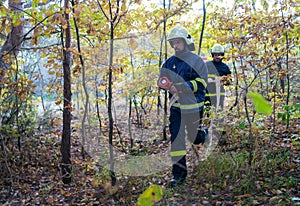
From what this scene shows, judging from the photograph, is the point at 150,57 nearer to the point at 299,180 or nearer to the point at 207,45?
the point at 207,45

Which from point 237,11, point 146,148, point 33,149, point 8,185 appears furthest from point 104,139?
point 237,11

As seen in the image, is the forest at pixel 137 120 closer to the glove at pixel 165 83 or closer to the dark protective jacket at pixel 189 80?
the dark protective jacket at pixel 189 80

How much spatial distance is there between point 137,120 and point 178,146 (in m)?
3.94

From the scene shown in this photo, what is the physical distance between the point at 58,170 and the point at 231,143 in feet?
10.7

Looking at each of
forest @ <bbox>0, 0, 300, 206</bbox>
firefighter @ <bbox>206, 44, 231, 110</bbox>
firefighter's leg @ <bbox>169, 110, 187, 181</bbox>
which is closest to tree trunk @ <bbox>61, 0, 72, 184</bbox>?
forest @ <bbox>0, 0, 300, 206</bbox>

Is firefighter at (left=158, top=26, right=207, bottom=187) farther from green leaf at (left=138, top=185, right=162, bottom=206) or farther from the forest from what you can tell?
green leaf at (left=138, top=185, right=162, bottom=206)

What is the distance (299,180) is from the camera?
390cm

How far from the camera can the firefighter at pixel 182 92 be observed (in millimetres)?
4484

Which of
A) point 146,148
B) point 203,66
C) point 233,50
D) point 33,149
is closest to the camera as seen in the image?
point 203,66

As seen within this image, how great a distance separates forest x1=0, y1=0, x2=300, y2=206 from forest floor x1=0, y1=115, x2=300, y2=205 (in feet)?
0.06

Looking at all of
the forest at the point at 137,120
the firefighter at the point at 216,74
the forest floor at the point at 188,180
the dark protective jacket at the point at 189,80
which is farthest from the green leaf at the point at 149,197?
the firefighter at the point at 216,74

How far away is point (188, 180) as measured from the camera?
4.57 metres

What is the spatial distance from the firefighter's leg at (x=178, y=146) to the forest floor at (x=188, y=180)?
0.19 m

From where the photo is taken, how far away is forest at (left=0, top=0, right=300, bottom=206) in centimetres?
409
